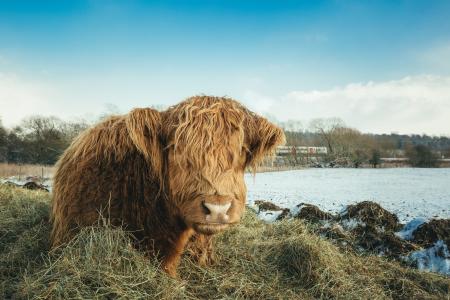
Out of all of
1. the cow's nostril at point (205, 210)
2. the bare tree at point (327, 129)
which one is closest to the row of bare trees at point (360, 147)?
the bare tree at point (327, 129)

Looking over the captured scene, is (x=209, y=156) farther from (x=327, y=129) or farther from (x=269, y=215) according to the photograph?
(x=327, y=129)

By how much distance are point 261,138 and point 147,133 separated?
1.02 meters

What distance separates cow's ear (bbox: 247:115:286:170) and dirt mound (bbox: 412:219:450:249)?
3.74 metres

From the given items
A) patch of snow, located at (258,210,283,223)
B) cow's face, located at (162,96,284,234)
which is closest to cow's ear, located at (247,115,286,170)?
cow's face, located at (162,96,284,234)

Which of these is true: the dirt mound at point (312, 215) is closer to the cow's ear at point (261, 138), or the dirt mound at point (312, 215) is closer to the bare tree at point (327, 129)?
the cow's ear at point (261, 138)

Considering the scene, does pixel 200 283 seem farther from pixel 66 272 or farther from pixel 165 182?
pixel 66 272

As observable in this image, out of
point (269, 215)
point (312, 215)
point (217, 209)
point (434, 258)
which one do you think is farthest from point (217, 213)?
point (269, 215)

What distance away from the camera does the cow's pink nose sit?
273 centimetres

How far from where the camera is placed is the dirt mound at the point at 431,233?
5832 mm

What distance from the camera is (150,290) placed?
300 cm

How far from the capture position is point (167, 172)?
10.9ft

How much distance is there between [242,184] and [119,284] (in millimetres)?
1230

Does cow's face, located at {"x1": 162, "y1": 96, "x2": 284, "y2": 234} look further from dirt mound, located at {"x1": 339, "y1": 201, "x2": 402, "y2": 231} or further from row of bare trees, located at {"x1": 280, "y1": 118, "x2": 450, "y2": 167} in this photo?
row of bare trees, located at {"x1": 280, "y1": 118, "x2": 450, "y2": 167}

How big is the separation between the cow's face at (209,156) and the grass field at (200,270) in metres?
0.63
